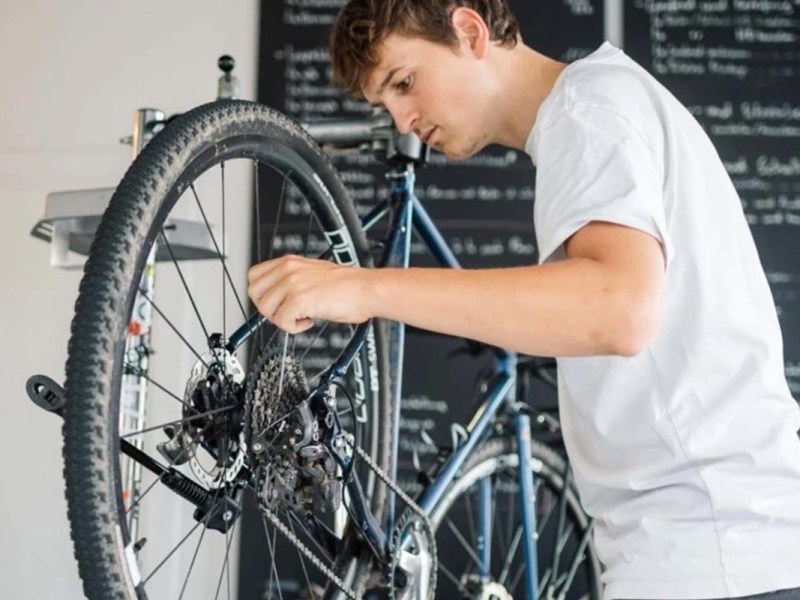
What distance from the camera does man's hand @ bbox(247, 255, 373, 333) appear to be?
79 cm

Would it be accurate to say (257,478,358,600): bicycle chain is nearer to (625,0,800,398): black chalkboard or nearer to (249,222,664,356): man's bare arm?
(249,222,664,356): man's bare arm

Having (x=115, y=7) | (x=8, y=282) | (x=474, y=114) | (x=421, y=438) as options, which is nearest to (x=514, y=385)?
(x=421, y=438)

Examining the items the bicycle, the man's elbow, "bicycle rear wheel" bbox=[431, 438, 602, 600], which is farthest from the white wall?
the man's elbow

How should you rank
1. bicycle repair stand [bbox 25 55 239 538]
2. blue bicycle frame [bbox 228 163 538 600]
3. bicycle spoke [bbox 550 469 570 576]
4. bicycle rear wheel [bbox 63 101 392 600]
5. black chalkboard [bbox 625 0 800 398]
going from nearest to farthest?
bicycle rear wheel [bbox 63 101 392 600], blue bicycle frame [bbox 228 163 538 600], bicycle repair stand [bbox 25 55 239 538], bicycle spoke [bbox 550 469 570 576], black chalkboard [bbox 625 0 800 398]

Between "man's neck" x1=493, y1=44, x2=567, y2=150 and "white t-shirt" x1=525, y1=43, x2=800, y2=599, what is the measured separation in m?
0.11

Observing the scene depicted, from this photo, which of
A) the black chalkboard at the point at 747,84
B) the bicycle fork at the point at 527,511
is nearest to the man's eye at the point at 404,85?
the bicycle fork at the point at 527,511

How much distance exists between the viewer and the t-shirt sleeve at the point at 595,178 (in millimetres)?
733

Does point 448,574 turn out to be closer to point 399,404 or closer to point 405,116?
point 399,404

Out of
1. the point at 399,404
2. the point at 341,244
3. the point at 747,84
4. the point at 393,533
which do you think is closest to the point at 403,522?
the point at 393,533

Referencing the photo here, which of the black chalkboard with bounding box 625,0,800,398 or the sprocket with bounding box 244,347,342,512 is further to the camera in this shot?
the black chalkboard with bounding box 625,0,800,398

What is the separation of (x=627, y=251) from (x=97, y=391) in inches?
16.7

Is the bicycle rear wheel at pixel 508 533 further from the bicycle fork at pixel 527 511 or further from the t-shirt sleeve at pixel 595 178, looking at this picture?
the t-shirt sleeve at pixel 595 178

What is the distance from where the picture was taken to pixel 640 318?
2.40 feet

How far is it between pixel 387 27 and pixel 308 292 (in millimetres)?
338
